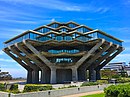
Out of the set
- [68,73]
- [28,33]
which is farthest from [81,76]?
[28,33]

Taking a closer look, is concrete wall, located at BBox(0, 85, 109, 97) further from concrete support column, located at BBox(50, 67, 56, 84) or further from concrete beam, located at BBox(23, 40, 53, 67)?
concrete support column, located at BBox(50, 67, 56, 84)

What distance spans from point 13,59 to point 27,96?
49.0 meters

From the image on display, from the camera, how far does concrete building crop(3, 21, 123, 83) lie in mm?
57125

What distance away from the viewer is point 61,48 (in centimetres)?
6375

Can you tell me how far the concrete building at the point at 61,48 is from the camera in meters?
57.1

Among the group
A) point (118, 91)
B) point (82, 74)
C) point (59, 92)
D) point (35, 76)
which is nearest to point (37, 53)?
point (35, 76)

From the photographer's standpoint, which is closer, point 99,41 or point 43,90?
point 43,90

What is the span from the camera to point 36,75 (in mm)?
69188

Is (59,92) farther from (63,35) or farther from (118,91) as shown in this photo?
(63,35)

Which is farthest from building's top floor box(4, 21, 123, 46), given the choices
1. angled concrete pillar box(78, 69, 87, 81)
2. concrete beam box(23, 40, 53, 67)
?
angled concrete pillar box(78, 69, 87, 81)

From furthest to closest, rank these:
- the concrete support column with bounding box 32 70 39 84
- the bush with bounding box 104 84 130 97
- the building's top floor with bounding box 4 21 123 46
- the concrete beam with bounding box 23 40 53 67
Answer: the concrete support column with bounding box 32 70 39 84 → the building's top floor with bounding box 4 21 123 46 → the concrete beam with bounding box 23 40 53 67 → the bush with bounding box 104 84 130 97

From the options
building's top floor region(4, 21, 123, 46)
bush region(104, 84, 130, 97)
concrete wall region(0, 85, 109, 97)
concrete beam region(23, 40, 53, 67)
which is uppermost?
building's top floor region(4, 21, 123, 46)

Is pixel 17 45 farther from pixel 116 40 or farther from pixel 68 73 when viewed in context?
pixel 116 40

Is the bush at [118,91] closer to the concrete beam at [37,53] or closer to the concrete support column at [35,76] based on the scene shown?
the concrete beam at [37,53]
